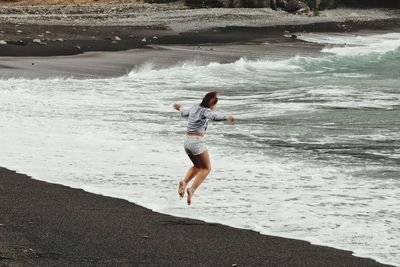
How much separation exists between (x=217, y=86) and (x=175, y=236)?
18211mm

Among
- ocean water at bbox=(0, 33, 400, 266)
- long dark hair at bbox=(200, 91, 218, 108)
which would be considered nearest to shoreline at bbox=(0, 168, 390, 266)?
ocean water at bbox=(0, 33, 400, 266)

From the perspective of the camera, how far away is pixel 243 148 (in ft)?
49.0

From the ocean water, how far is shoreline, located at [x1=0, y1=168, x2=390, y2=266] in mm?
483

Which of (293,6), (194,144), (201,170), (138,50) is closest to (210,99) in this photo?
(194,144)

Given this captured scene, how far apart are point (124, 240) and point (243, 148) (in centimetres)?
679

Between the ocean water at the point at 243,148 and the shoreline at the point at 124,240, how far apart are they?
483mm

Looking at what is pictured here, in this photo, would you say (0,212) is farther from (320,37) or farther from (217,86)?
(320,37)

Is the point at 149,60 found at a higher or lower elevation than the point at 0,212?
lower

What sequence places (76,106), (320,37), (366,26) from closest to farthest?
(76,106)
(320,37)
(366,26)

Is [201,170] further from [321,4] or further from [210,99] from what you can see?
[321,4]

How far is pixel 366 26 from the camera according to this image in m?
56.9

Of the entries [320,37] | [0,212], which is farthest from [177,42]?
[0,212]

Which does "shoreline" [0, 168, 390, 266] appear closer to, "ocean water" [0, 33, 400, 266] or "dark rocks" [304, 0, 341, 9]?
"ocean water" [0, 33, 400, 266]

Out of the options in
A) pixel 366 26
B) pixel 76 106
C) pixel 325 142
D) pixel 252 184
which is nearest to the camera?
pixel 252 184
